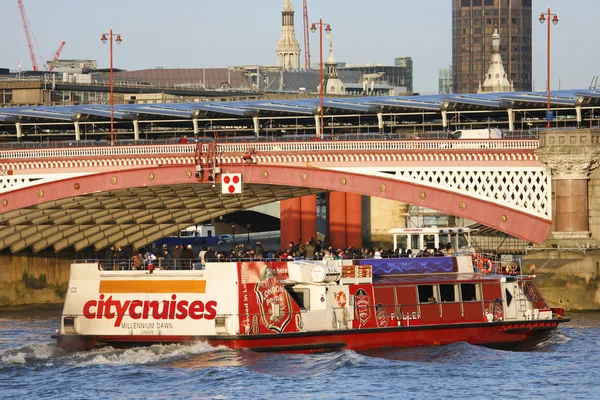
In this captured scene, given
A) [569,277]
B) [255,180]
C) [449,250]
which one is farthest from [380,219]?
[449,250]

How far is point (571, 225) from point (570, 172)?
2.32 meters

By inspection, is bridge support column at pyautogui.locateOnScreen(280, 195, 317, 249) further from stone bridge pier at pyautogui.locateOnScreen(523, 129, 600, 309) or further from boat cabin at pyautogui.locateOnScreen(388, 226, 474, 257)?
boat cabin at pyautogui.locateOnScreen(388, 226, 474, 257)

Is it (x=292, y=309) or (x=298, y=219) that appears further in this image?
(x=298, y=219)

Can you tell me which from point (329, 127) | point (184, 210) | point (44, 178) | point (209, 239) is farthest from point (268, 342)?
point (209, 239)

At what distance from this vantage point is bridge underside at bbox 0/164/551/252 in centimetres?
7656

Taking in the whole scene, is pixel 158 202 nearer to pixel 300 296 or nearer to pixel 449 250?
pixel 449 250

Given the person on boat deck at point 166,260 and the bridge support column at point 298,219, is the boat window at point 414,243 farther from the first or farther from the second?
the bridge support column at point 298,219

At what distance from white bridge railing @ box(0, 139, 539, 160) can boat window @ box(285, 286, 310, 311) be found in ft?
58.4

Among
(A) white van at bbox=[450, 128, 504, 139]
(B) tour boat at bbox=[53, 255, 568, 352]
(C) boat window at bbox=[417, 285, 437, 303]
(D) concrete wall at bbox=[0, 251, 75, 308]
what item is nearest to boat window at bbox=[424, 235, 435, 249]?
(A) white van at bbox=[450, 128, 504, 139]

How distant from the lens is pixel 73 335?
2349 inches

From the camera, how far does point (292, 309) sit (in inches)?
2340

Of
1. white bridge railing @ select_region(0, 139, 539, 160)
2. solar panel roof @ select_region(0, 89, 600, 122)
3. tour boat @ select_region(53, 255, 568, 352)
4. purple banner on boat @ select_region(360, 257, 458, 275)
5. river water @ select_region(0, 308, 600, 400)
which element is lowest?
river water @ select_region(0, 308, 600, 400)

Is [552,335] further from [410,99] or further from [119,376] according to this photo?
[410,99]

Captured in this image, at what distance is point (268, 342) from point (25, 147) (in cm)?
3255
